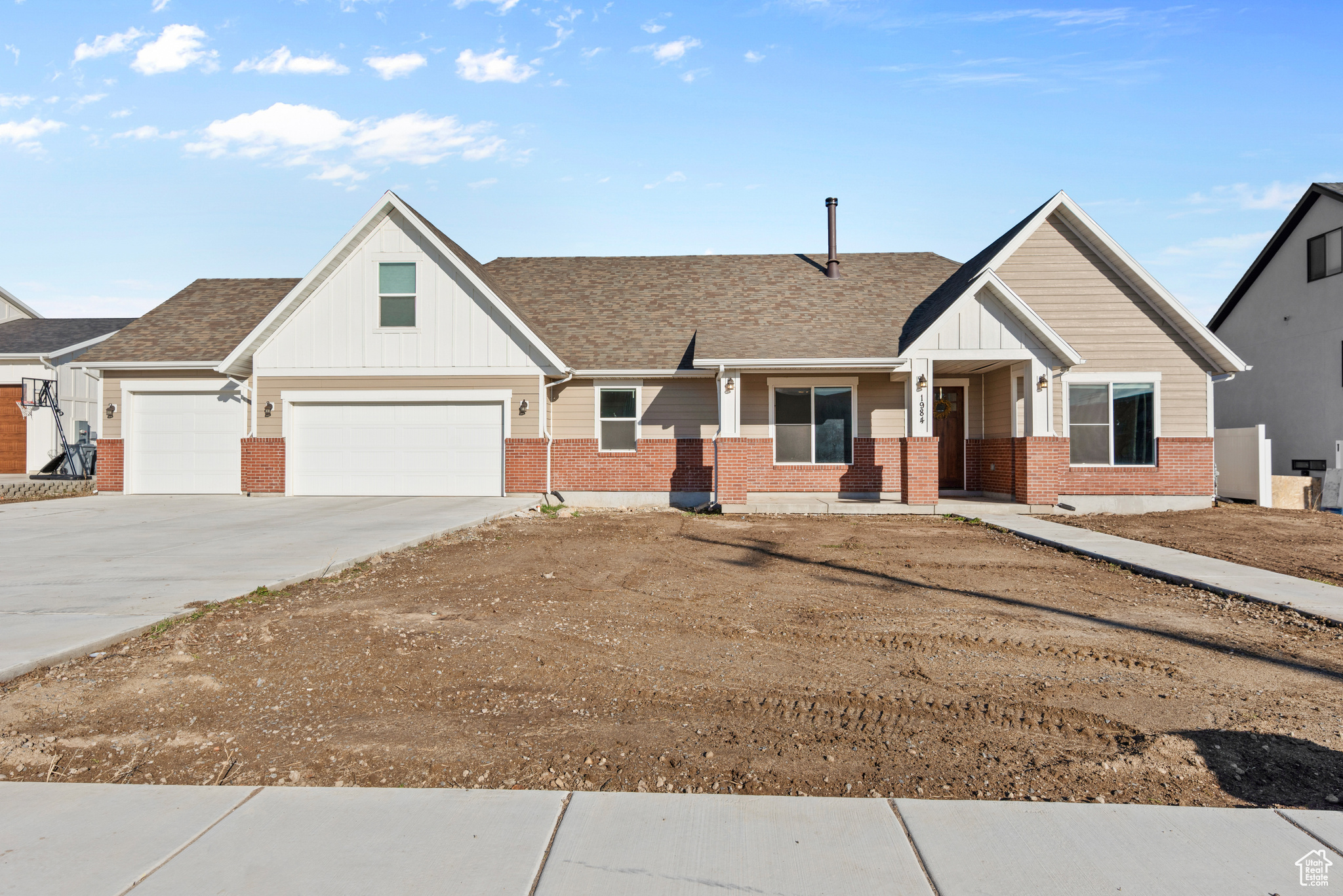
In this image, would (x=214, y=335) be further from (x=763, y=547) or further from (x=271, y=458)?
(x=763, y=547)

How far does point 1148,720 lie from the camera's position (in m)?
4.20

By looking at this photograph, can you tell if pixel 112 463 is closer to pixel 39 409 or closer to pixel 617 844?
pixel 39 409

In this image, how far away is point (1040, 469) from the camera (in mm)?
15391

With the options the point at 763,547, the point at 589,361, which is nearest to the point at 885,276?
the point at 589,361

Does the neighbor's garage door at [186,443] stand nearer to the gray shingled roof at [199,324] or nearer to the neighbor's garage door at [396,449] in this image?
the gray shingled roof at [199,324]

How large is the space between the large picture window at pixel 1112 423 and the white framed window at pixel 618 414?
9.31 m

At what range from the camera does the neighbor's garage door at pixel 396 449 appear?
57.2ft

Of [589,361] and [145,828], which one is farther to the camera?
[589,361]

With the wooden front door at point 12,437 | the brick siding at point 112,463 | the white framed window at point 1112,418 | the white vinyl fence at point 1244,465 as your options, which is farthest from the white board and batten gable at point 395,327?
the white vinyl fence at point 1244,465

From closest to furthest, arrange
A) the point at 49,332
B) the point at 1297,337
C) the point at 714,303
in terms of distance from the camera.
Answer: the point at 714,303 → the point at 1297,337 → the point at 49,332

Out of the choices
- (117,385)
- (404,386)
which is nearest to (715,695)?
(404,386)

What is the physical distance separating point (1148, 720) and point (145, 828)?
4682 mm

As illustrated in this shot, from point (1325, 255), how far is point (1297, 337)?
7.18ft

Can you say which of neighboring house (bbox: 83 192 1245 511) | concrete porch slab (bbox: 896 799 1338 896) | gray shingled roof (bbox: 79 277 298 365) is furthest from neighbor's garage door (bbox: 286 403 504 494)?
concrete porch slab (bbox: 896 799 1338 896)
